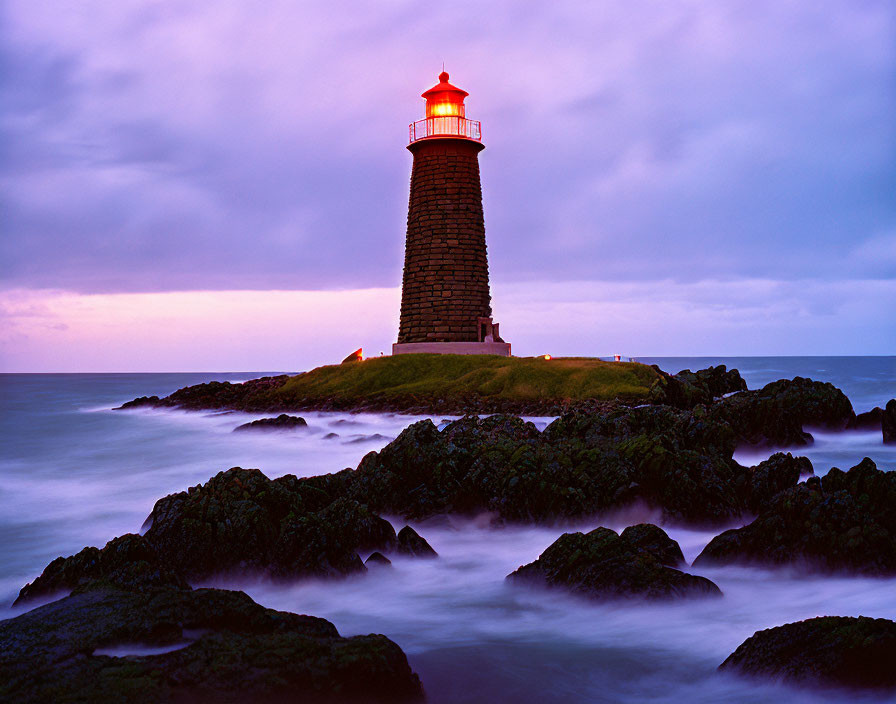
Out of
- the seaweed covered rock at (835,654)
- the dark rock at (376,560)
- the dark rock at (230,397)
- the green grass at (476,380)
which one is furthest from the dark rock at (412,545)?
the dark rock at (230,397)

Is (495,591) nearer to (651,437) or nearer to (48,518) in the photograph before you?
(651,437)

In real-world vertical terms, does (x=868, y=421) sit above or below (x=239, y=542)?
above

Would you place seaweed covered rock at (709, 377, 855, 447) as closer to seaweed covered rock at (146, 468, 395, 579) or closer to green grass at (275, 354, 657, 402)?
green grass at (275, 354, 657, 402)

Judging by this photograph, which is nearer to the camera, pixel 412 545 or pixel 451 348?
pixel 412 545

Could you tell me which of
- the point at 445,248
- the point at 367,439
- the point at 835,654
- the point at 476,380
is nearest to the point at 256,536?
the point at 835,654

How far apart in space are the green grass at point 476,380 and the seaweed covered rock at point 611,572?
16098 millimetres

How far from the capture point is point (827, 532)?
6188 millimetres

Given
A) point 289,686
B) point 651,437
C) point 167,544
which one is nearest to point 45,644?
point 289,686

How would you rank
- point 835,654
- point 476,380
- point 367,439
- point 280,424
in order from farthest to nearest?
point 476,380 < point 280,424 < point 367,439 < point 835,654

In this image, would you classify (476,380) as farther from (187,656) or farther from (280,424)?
(187,656)

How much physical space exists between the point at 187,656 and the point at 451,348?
2532cm

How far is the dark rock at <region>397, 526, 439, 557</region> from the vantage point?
23.1 feet

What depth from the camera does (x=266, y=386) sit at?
30594mm

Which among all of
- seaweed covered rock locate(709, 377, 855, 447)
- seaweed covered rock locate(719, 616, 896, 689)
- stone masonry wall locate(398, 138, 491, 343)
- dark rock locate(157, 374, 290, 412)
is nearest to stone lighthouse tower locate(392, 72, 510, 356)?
stone masonry wall locate(398, 138, 491, 343)
